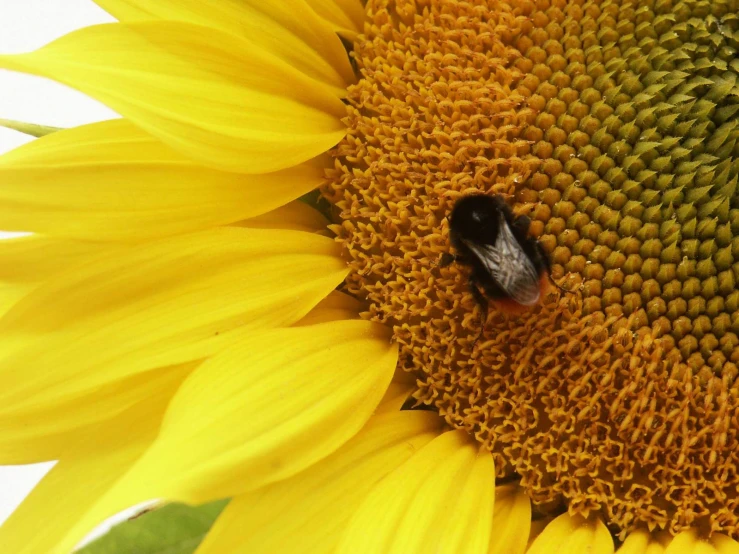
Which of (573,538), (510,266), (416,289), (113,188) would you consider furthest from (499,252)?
(113,188)

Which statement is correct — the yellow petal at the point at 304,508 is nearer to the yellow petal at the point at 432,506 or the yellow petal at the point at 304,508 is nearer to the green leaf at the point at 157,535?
the yellow petal at the point at 432,506

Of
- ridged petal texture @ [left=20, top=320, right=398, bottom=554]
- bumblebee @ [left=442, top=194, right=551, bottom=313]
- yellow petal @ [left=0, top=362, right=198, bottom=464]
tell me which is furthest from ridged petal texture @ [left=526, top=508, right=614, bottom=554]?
yellow petal @ [left=0, top=362, right=198, bottom=464]

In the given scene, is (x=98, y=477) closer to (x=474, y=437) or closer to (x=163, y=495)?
(x=163, y=495)

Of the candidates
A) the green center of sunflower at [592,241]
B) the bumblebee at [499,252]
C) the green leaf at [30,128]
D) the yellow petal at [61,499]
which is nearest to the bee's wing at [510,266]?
the bumblebee at [499,252]

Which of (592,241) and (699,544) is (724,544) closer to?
(699,544)

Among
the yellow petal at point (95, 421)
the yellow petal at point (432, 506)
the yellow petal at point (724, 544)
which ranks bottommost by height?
the yellow petal at point (724, 544)

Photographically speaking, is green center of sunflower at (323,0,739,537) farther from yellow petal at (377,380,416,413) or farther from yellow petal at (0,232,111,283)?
yellow petal at (0,232,111,283)

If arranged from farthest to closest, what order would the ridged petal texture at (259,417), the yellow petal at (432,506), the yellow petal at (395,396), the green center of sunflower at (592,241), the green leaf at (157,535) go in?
1. the green leaf at (157,535)
2. the yellow petal at (395,396)
3. the green center of sunflower at (592,241)
4. the yellow petal at (432,506)
5. the ridged petal texture at (259,417)
